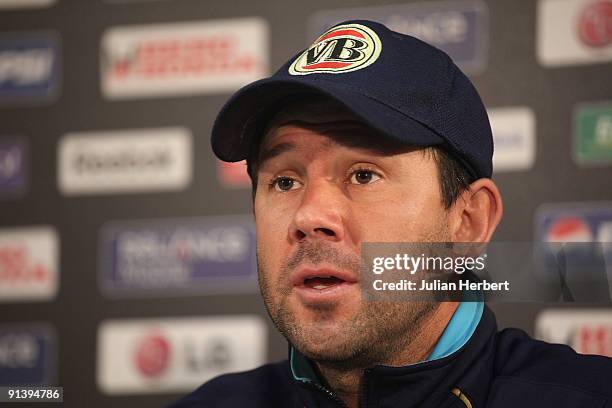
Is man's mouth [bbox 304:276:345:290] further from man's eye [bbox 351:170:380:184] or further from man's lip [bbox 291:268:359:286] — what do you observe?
man's eye [bbox 351:170:380:184]

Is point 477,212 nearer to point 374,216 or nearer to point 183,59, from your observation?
point 374,216

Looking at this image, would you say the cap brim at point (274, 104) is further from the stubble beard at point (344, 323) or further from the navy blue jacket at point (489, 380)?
the navy blue jacket at point (489, 380)

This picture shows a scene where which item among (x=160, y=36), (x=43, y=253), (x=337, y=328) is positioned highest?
(x=160, y=36)

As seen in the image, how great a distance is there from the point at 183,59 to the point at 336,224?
124 cm

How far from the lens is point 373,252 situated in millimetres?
993

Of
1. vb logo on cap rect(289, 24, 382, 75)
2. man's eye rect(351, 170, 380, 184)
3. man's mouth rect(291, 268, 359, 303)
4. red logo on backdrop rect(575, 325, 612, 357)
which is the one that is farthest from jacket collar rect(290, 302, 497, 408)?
red logo on backdrop rect(575, 325, 612, 357)

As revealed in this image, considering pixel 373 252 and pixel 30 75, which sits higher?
pixel 30 75

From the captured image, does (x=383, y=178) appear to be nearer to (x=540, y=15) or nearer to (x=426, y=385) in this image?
(x=426, y=385)

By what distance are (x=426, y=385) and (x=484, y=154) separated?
30 cm

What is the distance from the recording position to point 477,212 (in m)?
1.12

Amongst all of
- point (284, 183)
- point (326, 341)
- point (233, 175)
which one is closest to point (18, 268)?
point (233, 175)

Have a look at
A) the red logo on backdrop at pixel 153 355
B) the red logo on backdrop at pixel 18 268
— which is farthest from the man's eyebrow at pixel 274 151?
the red logo on backdrop at pixel 18 268

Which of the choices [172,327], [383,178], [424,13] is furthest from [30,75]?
[383,178]

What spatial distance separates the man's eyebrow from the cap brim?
4 cm
